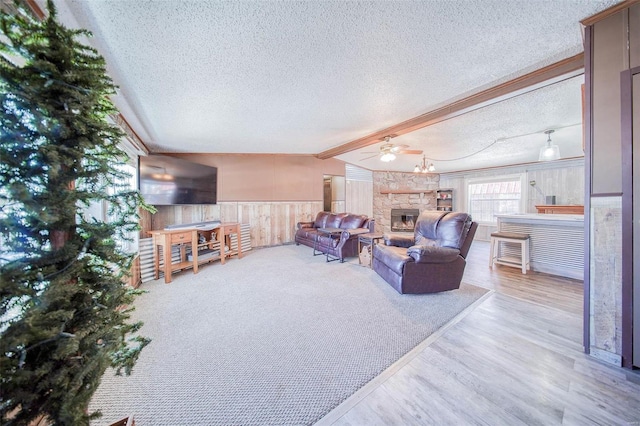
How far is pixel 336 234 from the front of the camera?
15.4 ft

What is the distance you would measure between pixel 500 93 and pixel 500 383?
272 centimetres

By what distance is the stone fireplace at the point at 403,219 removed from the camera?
7.61 meters

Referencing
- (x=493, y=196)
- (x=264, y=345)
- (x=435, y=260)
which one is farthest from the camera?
(x=493, y=196)

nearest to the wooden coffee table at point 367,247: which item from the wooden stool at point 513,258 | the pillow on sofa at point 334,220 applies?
the pillow on sofa at point 334,220

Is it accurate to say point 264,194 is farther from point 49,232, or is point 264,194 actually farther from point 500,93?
point 49,232

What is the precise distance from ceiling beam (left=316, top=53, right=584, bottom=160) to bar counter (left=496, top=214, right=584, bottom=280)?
2.18 metres

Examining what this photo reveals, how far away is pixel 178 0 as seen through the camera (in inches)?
50.7

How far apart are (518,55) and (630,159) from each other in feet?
3.69

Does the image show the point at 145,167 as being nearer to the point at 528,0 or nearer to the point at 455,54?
the point at 455,54

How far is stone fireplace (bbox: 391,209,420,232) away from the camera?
25.0 feet

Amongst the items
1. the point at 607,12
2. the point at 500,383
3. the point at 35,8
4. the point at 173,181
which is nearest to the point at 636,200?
the point at 607,12

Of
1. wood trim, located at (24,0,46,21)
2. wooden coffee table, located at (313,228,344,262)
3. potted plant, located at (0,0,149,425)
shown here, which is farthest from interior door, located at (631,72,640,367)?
wood trim, located at (24,0,46,21)

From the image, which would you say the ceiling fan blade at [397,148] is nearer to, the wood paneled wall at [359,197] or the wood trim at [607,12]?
the wood trim at [607,12]

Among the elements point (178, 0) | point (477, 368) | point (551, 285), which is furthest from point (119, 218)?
point (551, 285)
